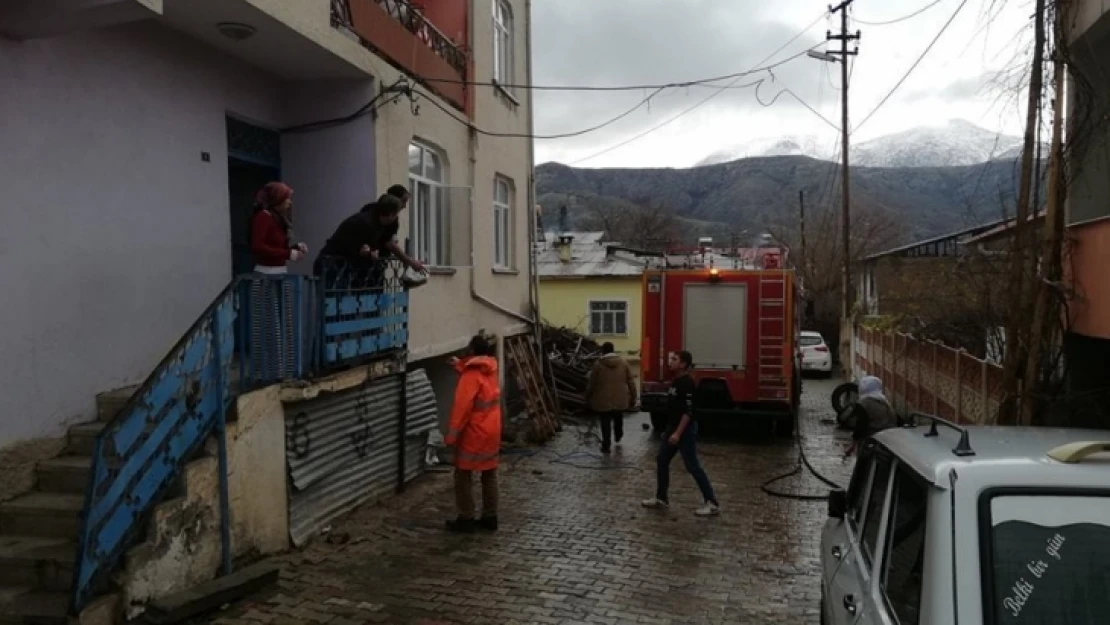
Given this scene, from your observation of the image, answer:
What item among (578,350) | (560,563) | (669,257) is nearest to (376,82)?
(560,563)

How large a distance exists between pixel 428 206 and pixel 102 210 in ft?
17.1

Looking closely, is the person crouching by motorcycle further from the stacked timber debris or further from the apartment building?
the stacked timber debris

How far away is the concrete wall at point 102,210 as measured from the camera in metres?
5.64

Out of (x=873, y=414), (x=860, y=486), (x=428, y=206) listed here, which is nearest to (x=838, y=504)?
(x=860, y=486)

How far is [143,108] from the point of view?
6.93 meters

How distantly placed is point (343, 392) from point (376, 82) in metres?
3.41

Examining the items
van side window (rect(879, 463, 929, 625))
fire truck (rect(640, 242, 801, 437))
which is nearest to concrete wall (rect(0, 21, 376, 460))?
van side window (rect(879, 463, 929, 625))

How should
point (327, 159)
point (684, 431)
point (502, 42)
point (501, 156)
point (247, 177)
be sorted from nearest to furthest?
point (684, 431), point (327, 159), point (247, 177), point (501, 156), point (502, 42)

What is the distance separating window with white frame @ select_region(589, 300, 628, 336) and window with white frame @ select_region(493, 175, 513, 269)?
45.6 ft

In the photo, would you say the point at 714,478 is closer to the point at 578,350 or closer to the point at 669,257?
the point at 669,257

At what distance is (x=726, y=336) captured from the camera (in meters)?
14.1

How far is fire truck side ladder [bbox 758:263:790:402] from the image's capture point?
45.7 ft

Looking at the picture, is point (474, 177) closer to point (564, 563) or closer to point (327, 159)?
point (327, 159)

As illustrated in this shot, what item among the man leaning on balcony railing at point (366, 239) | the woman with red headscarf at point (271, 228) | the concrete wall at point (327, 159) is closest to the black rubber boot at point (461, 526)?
the man leaning on balcony railing at point (366, 239)
